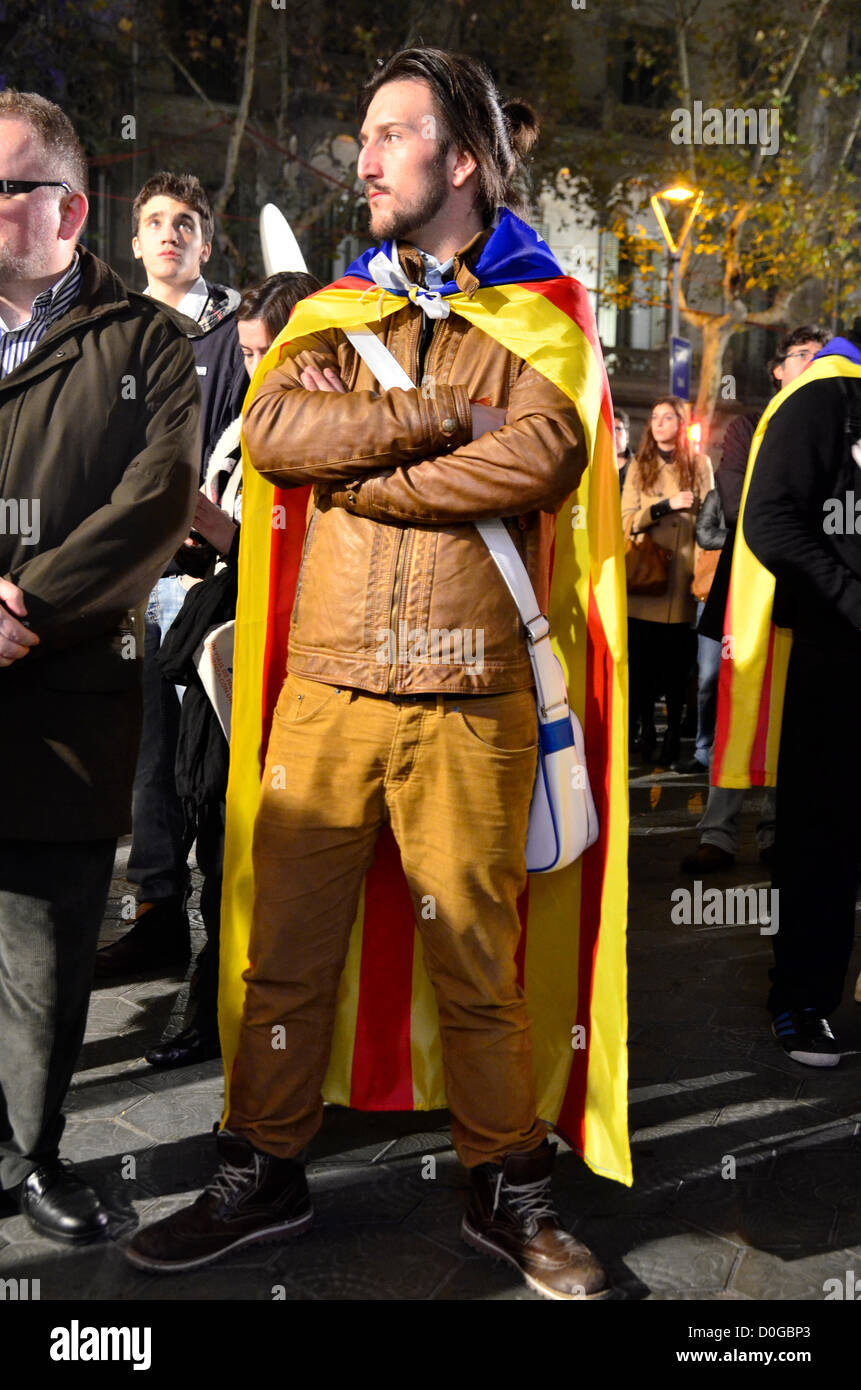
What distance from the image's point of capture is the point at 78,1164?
3.32 m

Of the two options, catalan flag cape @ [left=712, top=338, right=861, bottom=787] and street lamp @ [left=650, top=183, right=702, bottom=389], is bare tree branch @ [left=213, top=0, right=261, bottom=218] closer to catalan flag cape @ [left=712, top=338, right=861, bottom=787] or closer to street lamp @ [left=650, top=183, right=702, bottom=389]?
street lamp @ [left=650, top=183, right=702, bottom=389]

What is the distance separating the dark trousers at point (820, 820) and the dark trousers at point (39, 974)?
85.5 inches

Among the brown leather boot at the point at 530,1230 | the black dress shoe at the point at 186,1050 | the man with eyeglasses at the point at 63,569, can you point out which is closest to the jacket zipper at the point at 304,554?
the man with eyeglasses at the point at 63,569

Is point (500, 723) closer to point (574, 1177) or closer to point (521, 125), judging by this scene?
point (574, 1177)

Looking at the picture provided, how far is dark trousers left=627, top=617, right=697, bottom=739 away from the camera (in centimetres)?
870

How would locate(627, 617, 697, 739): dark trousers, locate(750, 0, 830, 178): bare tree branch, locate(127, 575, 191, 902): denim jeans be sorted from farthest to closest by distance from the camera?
1. locate(750, 0, 830, 178): bare tree branch
2. locate(627, 617, 697, 739): dark trousers
3. locate(127, 575, 191, 902): denim jeans

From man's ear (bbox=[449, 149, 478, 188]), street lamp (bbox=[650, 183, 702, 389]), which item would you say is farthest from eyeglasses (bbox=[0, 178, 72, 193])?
street lamp (bbox=[650, 183, 702, 389])

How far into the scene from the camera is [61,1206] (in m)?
2.96

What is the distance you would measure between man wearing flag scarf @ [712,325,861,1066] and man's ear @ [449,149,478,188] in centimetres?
153

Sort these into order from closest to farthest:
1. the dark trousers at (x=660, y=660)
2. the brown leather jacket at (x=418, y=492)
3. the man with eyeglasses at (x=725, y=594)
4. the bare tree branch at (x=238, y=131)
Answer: the brown leather jacket at (x=418, y=492) < the man with eyeglasses at (x=725, y=594) < the dark trousers at (x=660, y=660) < the bare tree branch at (x=238, y=131)

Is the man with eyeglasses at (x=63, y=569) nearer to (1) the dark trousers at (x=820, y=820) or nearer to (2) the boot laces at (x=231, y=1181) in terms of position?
(2) the boot laces at (x=231, y=1181)

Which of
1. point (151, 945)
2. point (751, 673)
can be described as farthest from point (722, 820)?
point (151, 945)

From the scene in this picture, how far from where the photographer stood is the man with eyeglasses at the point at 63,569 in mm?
2844

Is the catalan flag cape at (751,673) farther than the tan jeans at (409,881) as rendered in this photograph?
Yes
